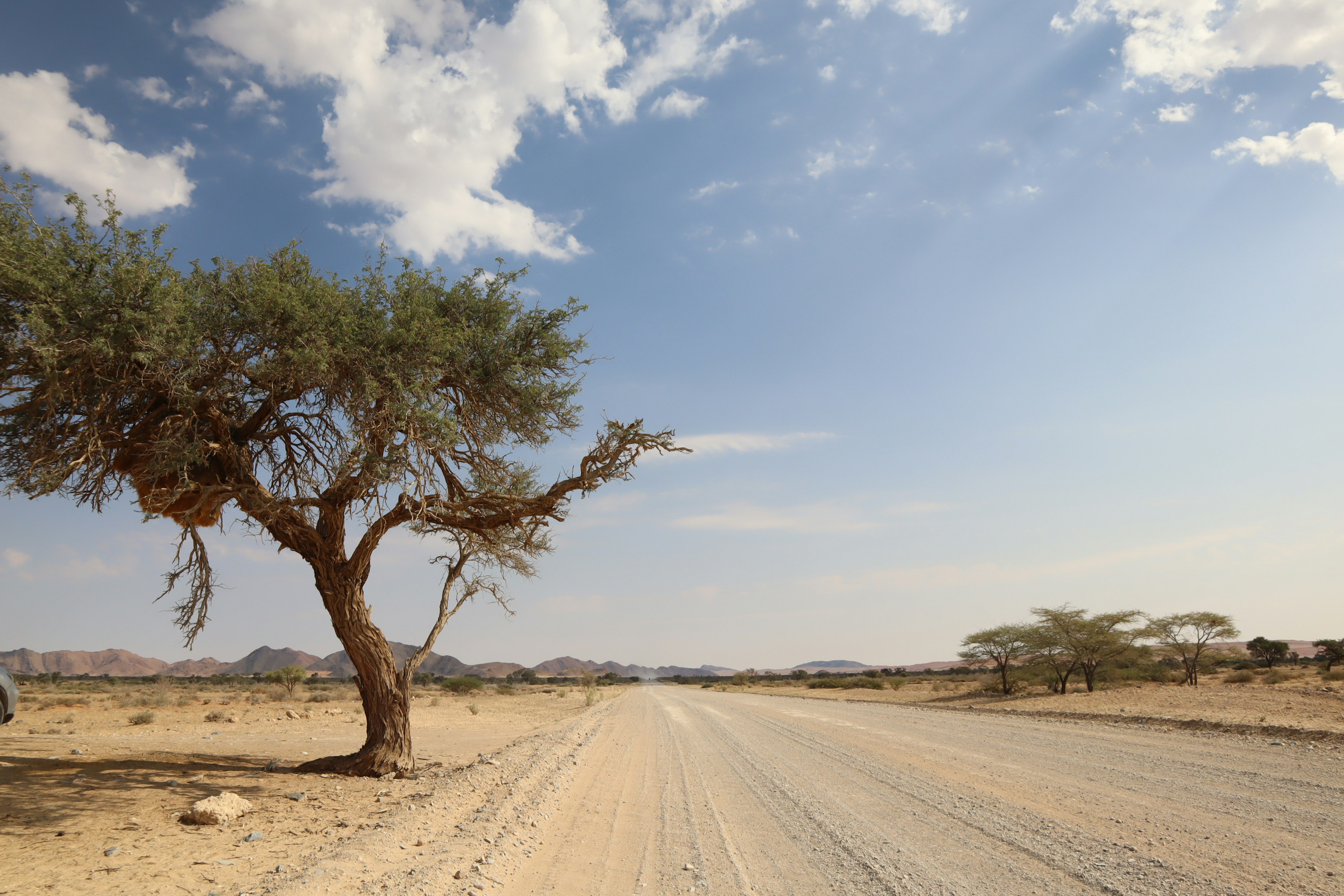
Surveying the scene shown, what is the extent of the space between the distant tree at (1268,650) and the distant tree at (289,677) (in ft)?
242

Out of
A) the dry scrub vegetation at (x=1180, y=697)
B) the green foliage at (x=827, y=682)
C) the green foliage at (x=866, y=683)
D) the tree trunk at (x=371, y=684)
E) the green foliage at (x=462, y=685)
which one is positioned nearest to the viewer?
the tree trunk at (x=371, y=684)

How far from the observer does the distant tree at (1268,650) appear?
174ft

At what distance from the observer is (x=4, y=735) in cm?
1580

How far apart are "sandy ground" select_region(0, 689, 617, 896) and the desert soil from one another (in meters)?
0.04

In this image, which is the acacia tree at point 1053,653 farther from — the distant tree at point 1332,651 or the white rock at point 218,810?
the white rock at point 218,810

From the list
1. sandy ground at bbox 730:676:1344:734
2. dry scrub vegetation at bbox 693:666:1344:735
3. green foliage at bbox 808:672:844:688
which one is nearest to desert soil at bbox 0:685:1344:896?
sandy ground at bbox 730:676:1344:734

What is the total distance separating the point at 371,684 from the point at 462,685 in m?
47.1

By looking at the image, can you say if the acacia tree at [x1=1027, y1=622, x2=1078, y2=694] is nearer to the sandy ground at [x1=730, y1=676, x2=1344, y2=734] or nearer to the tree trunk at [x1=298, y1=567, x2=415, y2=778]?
the sandy ground at [x1=730, y1=676, x2=1344, y2=734]

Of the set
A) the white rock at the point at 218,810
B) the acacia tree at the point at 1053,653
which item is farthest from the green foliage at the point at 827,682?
the white rock at the point at 218,810

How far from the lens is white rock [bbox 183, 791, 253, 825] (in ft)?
23.7

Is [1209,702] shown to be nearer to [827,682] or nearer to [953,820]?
[953,820]

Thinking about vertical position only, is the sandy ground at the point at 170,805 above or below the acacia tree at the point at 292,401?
below

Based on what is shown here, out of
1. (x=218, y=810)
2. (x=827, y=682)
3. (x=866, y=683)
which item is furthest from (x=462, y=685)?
(x=218, y=810)

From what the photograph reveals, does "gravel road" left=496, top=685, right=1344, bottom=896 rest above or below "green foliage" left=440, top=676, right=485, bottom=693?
above
